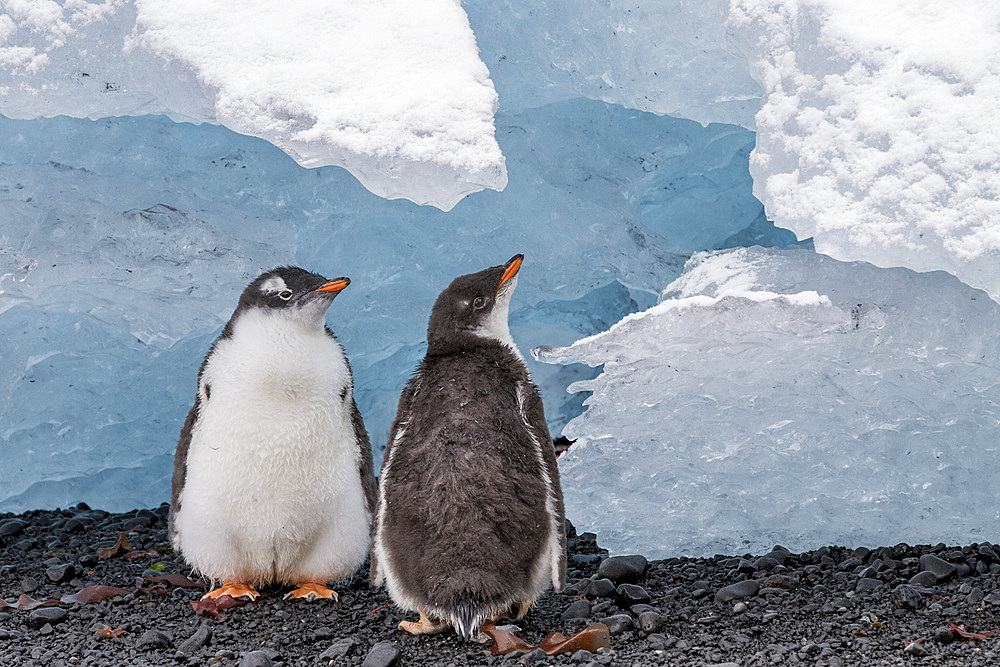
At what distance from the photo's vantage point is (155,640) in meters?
2.78

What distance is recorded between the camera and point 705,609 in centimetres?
304

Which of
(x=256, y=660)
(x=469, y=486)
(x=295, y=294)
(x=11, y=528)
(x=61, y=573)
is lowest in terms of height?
(x=11, y=528)

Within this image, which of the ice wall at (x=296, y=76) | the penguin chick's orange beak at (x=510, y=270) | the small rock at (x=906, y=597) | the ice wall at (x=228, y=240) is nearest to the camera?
the small rock at (x=906, y=597)

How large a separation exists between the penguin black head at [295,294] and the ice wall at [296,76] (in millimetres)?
1196

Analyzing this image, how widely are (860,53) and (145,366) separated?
13.9 ft

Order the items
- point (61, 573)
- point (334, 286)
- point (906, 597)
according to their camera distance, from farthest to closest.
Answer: point (61, 573) < point (334, 286) < point (906, 597)

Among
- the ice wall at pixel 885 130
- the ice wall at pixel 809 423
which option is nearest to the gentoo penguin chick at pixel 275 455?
the ice wall at pixel 809 423

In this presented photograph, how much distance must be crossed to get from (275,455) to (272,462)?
27 mm

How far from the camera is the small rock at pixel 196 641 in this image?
8.96ft

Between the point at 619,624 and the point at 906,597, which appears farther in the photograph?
the point at 906,597

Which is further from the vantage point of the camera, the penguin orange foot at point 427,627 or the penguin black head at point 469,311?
the penguin black head at point 469,311

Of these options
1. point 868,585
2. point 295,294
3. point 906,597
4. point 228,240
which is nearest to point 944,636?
point 906,597

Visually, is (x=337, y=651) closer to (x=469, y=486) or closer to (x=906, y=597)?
(x=469, y=486)

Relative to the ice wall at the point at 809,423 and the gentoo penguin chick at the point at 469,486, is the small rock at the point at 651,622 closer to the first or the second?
the gentoo penguin chick at the point at 469,486
